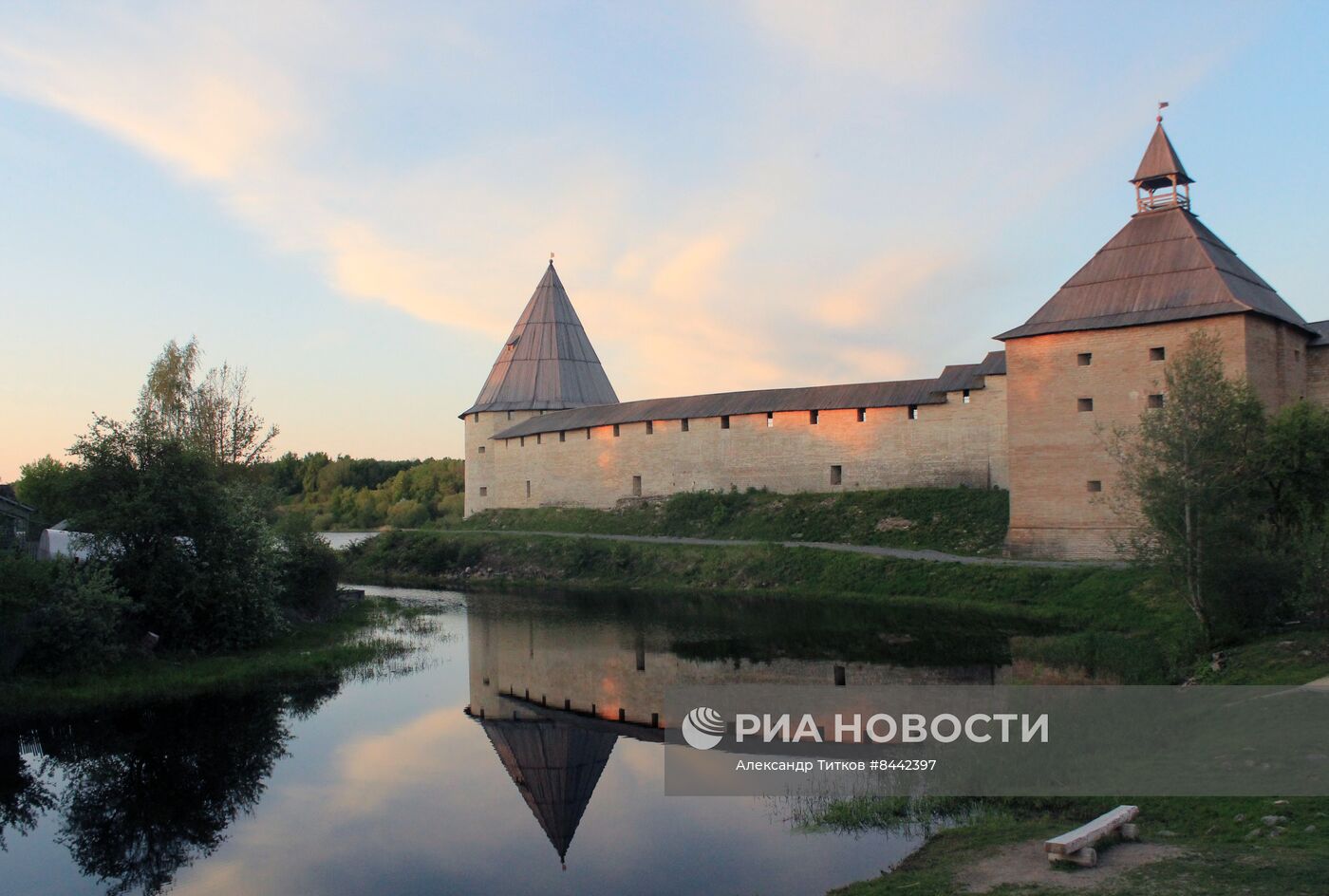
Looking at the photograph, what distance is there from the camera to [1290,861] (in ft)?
14.3

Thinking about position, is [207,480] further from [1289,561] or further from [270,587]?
[1289,561]

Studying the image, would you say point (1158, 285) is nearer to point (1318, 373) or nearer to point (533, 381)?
point (1318, 373)

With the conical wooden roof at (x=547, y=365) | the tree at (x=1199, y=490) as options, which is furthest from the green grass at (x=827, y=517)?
the tree at (x=1199, y=490)

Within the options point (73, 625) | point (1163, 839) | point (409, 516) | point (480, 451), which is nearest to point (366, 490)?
point (409, 516)

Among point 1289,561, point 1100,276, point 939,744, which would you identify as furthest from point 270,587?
point 1100,276

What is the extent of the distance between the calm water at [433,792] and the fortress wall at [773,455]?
9.15 metres

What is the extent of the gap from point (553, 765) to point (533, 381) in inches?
970

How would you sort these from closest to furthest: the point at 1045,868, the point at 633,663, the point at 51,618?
1. the point at 1045,868
2. the point at 51,618
3. the point at 633,663

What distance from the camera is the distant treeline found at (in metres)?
37.0

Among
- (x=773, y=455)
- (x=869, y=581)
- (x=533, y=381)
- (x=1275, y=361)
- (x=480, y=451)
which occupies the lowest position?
(x=869, y=581)

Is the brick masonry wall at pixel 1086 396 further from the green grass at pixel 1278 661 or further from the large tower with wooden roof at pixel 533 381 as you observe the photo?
the large tower with wooden roof at pixel 533 381

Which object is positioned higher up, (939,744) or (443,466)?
(443,466)

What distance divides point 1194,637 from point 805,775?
5525 millimetres

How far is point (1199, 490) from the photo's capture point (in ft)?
33.4
